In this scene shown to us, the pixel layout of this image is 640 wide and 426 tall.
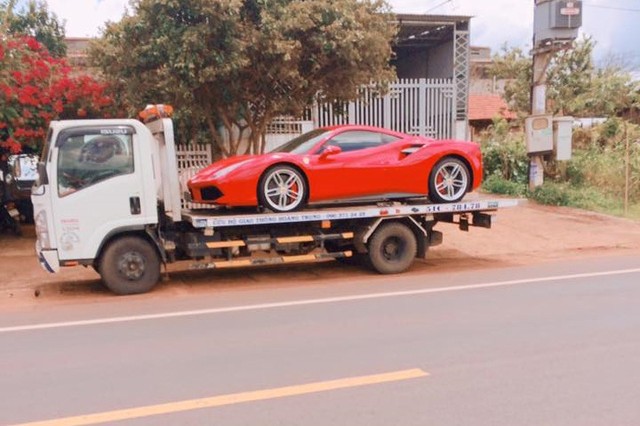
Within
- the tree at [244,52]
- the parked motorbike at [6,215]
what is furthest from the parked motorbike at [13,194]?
the tree at [244,52]

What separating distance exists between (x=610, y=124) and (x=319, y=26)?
12.6 metres

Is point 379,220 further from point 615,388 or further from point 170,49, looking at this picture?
point 615,388

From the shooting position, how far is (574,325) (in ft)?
20.0

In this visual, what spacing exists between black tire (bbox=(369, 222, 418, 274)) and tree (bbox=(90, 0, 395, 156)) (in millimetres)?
3373

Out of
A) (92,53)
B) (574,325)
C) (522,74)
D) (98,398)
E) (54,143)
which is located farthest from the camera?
(522,74)

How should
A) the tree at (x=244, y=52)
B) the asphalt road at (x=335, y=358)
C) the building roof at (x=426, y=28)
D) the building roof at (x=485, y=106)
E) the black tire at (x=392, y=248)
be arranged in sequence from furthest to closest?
the building roof at (x=485, y=106)
the building roof at (x=426, y=28)
the tree at (x=244, y=52)
the black tire at (x=392, y=248)
the asphalt road at (x=335, y=358)

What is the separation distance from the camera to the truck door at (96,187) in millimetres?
7812

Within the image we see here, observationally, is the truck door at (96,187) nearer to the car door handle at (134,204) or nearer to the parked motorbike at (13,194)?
the car door handle at (134,204)

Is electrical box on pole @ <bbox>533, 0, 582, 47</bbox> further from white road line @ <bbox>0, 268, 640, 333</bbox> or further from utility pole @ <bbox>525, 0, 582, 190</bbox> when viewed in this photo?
white road line @ <bbox>0, 268, 640, 333</bbox>

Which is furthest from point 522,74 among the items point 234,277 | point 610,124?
point 234,277

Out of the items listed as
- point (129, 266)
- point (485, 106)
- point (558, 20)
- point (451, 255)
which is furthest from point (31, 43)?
point (485, 106)

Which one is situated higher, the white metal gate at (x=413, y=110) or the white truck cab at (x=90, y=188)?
the white metal gate at (x=413, y=110)

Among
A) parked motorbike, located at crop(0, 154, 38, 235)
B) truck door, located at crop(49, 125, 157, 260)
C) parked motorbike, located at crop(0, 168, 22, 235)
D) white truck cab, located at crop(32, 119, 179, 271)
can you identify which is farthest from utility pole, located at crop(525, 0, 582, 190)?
parked motorbike, located at crop(0, 168, 22, 235)

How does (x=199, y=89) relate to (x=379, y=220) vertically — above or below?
above
